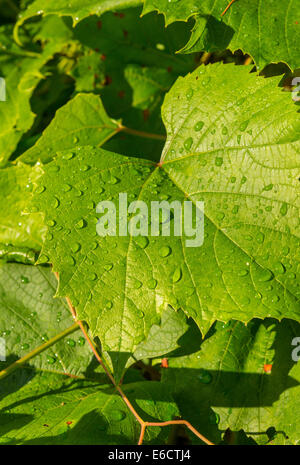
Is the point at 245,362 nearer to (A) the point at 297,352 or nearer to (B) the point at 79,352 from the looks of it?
(A) the point at 297,352

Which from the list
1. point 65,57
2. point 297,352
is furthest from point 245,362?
point 65,57

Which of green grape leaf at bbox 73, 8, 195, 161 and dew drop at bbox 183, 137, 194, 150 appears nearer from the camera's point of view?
dew drop at bbox 183, 137, 194, 150

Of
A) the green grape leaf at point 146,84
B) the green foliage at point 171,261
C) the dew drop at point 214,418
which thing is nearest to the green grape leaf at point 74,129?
the green foliage at point 171,261

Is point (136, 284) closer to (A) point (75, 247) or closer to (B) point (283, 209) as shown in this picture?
(A) point (75, 247)

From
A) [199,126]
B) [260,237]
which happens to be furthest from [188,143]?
[260,237]

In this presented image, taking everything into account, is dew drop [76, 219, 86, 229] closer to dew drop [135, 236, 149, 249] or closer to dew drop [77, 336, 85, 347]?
dew drop [135, 236, 149, 249]

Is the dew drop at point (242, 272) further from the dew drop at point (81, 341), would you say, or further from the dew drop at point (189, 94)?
the dew drop at point (81, 341)

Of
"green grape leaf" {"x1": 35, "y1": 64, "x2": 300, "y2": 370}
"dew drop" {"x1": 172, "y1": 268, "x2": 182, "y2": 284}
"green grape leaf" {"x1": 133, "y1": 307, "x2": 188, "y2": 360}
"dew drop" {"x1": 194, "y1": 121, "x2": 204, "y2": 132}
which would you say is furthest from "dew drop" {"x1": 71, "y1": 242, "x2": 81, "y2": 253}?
"dew drop" {"x1": 194, "y1": 121, "x2": 204, "y2": 132}
